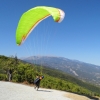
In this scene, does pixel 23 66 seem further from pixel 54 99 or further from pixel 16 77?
pixel 54 99

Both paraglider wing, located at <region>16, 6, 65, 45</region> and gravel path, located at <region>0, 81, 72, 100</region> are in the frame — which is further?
gravel path, located at <region>0, 81, 72, 100</region>

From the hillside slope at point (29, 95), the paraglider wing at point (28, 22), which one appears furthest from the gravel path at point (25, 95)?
the paraglider wing at point (28, 22)

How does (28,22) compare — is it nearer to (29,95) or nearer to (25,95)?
(25,95)

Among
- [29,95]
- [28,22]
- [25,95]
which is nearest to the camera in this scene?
[28,22]

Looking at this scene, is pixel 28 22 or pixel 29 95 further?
pixel 29 95

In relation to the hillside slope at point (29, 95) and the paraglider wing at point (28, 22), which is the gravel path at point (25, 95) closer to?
the hillside slope at point (29, 95)

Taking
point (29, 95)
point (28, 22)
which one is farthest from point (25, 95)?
point (28, 22)

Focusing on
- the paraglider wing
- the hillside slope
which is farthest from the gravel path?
the paraglider wing

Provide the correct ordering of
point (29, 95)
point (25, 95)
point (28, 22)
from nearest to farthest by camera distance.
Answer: point (28, 22) < point (25, 95) < point (29, 95)

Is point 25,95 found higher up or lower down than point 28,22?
lower down

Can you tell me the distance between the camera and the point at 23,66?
52.5 m

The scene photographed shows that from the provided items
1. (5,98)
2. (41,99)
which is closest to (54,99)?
(41,99)

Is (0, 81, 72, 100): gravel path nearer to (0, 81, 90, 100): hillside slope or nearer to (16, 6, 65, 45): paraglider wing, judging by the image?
(0, 81, 90, 100): hillside slope

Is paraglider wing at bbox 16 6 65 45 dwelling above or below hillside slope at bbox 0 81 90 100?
above
